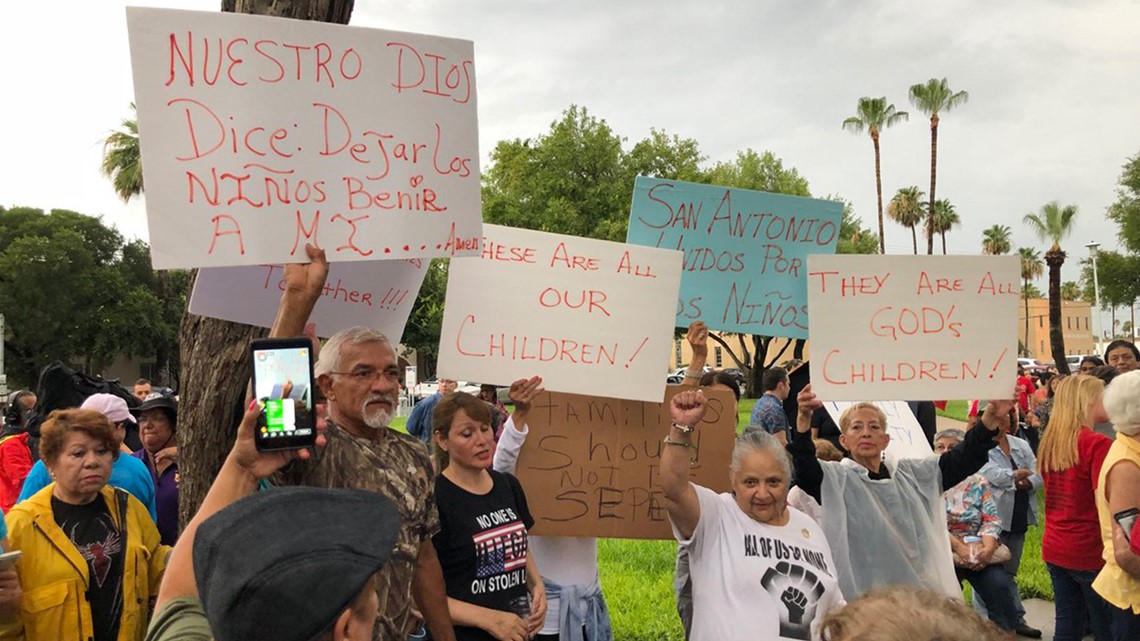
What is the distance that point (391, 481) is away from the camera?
9.39 feet

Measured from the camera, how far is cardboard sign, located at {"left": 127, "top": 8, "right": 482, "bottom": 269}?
106 inches

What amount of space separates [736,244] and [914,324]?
92cm

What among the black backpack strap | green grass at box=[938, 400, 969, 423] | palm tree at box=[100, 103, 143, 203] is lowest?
green grass at box=[938, 400, 969, 423]

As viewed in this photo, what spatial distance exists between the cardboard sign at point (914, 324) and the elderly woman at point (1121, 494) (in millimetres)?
567

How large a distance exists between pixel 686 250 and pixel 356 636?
3312mm

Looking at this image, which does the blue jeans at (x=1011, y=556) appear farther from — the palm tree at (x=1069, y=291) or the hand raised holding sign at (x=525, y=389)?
the palm tree at (x=1069, y=291)

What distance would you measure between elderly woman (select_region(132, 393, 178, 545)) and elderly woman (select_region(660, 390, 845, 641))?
9.52 ft

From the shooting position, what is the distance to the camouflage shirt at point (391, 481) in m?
2.70

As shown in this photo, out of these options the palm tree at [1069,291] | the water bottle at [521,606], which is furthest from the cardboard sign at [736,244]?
the palm tree at [1069,291]


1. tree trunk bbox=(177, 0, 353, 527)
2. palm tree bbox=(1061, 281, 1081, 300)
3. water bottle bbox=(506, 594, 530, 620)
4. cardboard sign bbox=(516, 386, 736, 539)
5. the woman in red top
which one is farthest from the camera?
palm tree bbox=(1061, 281, 1081, 300)

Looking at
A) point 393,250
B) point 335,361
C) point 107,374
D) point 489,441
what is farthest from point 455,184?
point 107,374

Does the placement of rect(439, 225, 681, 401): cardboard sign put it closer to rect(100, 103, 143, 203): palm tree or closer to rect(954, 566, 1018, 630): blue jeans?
rect(954, 566, 1018, 630): blue jeans

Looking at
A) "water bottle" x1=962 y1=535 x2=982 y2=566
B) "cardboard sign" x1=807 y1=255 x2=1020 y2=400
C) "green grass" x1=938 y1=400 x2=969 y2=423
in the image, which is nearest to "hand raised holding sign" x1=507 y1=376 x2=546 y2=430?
"cardboard sign" x1=807 y1=255 x2=1020 y2=400

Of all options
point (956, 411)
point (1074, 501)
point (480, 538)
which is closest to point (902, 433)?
point (1074, 501)
